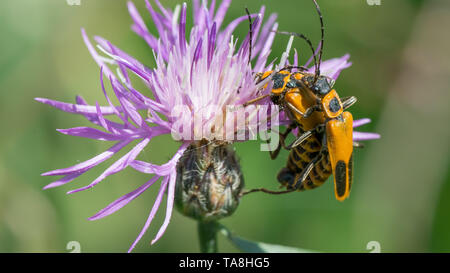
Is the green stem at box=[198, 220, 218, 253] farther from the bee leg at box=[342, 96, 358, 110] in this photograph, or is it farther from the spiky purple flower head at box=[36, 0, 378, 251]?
the bee leg at box=[342, 96, 358, 110]

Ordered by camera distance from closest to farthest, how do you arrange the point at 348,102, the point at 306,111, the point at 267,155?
the point at 306,111 → the point at 348,102 → the point at 267,155

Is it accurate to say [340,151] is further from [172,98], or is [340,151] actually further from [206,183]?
[172,98]

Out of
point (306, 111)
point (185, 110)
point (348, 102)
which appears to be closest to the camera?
point (185, 110)

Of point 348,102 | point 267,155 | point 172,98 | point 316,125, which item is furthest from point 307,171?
point 267,155

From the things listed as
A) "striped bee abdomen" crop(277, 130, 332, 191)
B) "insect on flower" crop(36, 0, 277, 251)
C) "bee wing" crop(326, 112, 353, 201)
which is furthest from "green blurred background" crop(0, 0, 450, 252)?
"bee wing" crop(326, 112, 353, 201)

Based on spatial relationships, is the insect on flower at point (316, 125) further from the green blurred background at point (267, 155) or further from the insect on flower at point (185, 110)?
the green blurred background at point (267, 155)

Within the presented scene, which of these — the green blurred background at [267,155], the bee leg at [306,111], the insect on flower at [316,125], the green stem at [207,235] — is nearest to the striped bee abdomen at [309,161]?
the insect on flower at [316,125]

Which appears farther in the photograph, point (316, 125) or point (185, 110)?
point (316, 125)
